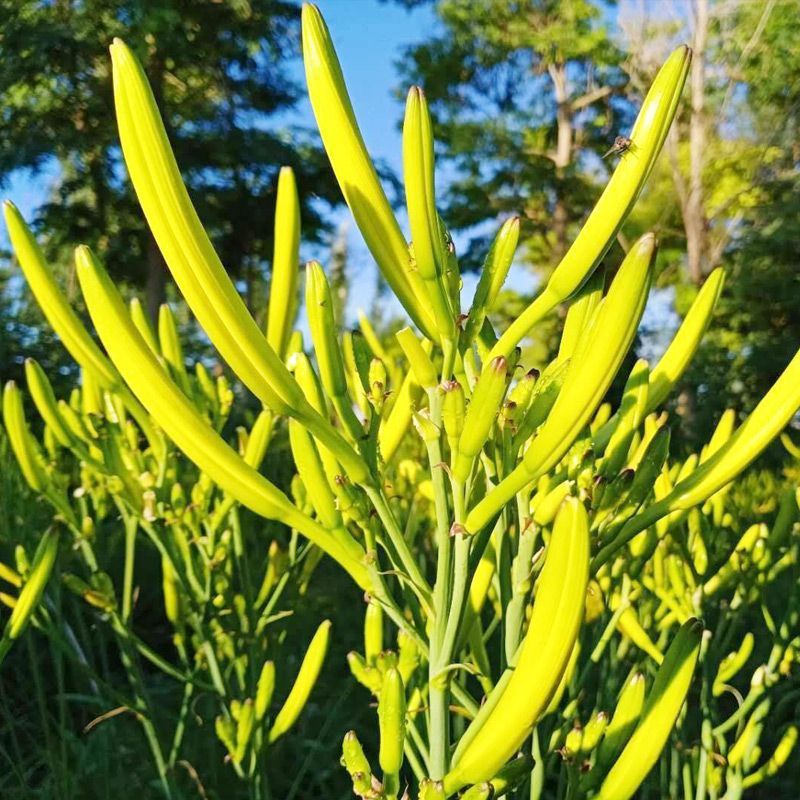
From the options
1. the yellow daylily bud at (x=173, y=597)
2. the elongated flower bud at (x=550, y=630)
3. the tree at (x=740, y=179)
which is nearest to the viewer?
the elongated flower bud at (x=550, y=630)

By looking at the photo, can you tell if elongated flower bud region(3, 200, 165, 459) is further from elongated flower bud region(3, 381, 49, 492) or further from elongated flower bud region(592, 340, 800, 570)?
elongated flower bud region(592, 340, 800, 570)

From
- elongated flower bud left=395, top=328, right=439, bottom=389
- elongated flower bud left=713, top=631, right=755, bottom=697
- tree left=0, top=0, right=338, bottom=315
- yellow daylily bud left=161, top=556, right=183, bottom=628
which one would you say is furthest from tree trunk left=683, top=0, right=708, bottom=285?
→ elongated flower bud left=395, top=328, right=439, bottom=389

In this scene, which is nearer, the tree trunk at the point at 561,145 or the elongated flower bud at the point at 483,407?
the elongated flower bud at the point at 483,407

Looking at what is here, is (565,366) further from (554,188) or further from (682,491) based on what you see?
(554,188)

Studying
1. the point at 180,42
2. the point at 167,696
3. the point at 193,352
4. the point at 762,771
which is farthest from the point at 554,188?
the point at 762,771

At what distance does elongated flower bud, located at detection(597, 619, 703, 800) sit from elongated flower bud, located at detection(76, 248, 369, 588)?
174 mm

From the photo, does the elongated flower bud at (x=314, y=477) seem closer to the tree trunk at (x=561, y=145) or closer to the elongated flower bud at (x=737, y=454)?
the elongated flower bud at (x=737, y=454)

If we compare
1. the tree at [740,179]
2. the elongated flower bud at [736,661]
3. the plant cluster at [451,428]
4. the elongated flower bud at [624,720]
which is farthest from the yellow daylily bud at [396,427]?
the tree at [740,179]

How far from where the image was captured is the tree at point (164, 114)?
590 centimetres

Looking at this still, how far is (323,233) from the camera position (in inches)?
290

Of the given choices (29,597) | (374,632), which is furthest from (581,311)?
(29,597)

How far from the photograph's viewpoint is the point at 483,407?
0.34 m

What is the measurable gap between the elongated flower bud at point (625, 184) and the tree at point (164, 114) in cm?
622

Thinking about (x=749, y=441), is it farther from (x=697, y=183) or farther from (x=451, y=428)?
(x=697, y=183)
